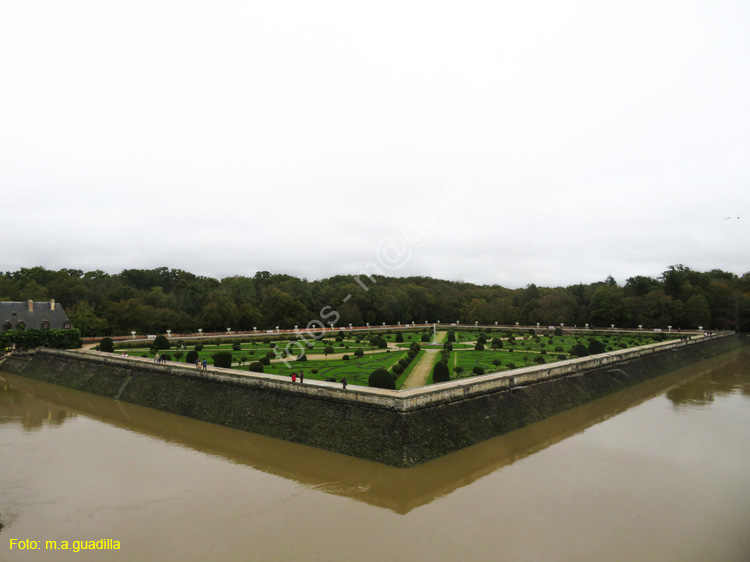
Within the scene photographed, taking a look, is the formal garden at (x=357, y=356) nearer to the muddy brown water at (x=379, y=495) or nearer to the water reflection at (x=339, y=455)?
the water reflection at (x=339, y=455)

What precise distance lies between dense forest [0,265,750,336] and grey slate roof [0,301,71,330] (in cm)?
450

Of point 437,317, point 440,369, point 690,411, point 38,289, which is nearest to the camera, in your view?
point 440,369

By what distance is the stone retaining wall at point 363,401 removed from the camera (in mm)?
17203

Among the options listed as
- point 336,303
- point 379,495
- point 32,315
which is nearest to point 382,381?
point 379,495

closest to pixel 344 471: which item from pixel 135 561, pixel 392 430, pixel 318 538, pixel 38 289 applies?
pixel 392 430

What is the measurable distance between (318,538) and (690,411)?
23368 millimetres

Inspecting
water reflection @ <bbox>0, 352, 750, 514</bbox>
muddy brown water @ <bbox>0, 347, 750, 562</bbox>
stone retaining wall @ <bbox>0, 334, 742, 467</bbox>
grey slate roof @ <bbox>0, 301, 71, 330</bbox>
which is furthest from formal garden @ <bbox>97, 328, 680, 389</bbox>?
grey slate roof @ <bbox>0, 301, 71, 330</bbox>

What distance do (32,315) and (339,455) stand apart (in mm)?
39373

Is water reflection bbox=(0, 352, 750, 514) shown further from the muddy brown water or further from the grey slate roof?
the grey slate roof

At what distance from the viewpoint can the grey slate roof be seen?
4116cm

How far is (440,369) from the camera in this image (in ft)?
78.0

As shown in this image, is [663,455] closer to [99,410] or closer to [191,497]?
[191,497]

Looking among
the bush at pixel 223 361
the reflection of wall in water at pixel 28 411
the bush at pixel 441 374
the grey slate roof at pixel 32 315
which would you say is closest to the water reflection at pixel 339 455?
the reflection of wall in water at pixel 28 411

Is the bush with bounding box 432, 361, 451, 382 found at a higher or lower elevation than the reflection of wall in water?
higher
